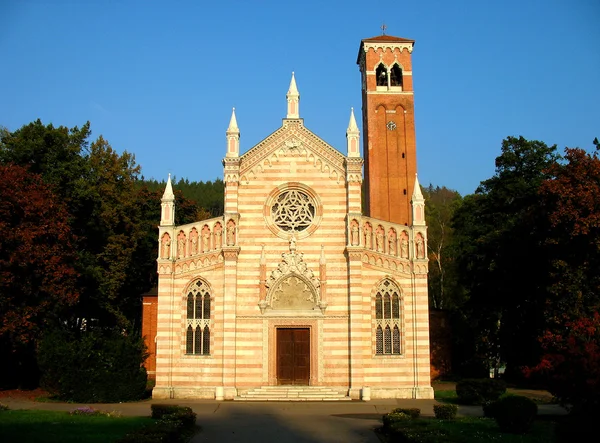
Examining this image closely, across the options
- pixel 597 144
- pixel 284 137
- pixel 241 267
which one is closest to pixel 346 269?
pixel 241 267

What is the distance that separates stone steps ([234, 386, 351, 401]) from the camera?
3284 cm

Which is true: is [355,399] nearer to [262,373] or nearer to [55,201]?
[262,373]

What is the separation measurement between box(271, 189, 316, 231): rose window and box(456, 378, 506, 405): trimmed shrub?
37.7 ft

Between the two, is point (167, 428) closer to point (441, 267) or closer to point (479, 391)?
point (479, 391)

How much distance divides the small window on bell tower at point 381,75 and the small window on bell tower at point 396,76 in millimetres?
513

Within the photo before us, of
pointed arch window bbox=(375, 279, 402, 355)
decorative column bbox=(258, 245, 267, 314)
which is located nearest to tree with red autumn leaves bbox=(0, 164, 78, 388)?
decorative column bbox=(258, 245, 267, 314)

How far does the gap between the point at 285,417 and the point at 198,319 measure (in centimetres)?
985

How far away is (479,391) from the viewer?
3145cm

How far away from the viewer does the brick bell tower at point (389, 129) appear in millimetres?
48531

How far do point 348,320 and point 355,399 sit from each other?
3974 millimetres

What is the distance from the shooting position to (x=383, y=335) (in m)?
34.2

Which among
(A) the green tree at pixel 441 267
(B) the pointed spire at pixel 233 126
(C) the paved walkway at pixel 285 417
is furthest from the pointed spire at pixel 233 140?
(A) the green tree at pixel 441 267

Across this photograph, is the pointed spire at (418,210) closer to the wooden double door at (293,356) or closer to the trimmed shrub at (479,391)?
the wooden double door at (293,356)

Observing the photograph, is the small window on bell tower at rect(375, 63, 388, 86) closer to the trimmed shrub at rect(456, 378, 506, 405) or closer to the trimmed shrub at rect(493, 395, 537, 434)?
the trimmed shrub at rect(456, 378, 506, 405)
